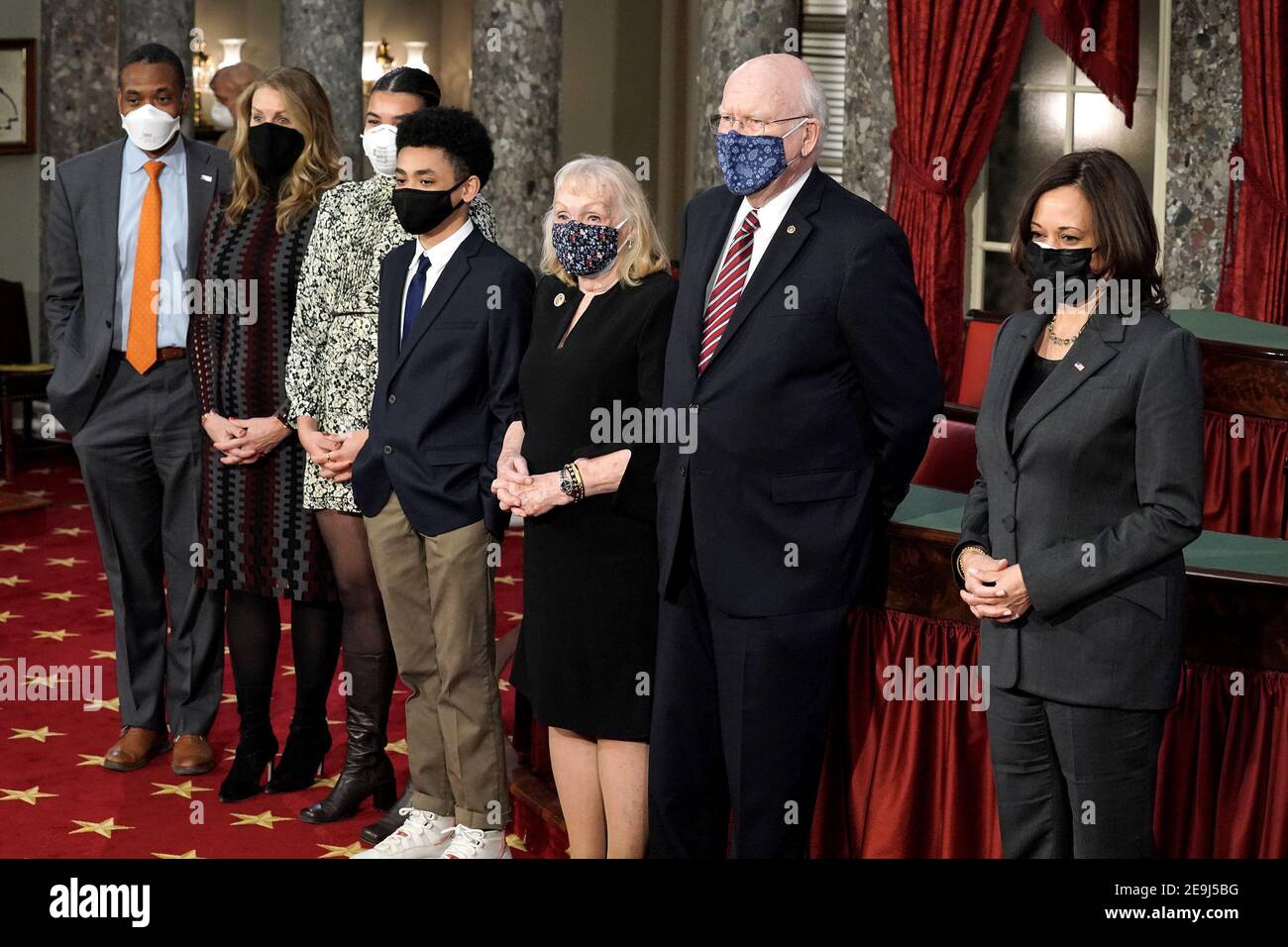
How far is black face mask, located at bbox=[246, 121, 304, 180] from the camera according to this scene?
13.1ft

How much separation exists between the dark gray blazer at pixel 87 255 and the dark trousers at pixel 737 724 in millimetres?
2037

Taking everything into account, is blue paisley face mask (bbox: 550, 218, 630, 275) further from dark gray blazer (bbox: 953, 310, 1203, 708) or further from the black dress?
dark gray blazer (bbox: 953, 310, 1203, 708)

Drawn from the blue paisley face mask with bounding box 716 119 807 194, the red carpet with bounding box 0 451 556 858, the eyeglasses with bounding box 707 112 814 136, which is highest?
the eyeglasses with bounding box 707 112 814 136

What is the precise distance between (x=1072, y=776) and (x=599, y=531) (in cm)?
106

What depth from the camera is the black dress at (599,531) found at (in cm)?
312

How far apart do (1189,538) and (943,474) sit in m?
1.51

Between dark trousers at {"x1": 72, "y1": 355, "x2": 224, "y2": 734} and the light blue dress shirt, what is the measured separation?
0.09 metres

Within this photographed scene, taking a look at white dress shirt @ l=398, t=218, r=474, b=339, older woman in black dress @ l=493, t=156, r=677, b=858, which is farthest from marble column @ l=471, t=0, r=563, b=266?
older woman in black dress @ l=493, t=156, r=677, b=858

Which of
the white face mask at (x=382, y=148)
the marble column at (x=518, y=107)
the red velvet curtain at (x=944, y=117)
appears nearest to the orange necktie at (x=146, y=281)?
the white face mask at (x=382, y=148)

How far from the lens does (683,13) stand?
38.3 feet

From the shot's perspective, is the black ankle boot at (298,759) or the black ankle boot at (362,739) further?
the black ankle boot at (298,759)

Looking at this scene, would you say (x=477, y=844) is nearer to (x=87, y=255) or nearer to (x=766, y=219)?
(x=766, y=219)

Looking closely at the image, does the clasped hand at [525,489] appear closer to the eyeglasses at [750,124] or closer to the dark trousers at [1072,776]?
the eyeglasses at [750,124]

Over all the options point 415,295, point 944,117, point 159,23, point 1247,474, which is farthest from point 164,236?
point 159,23
